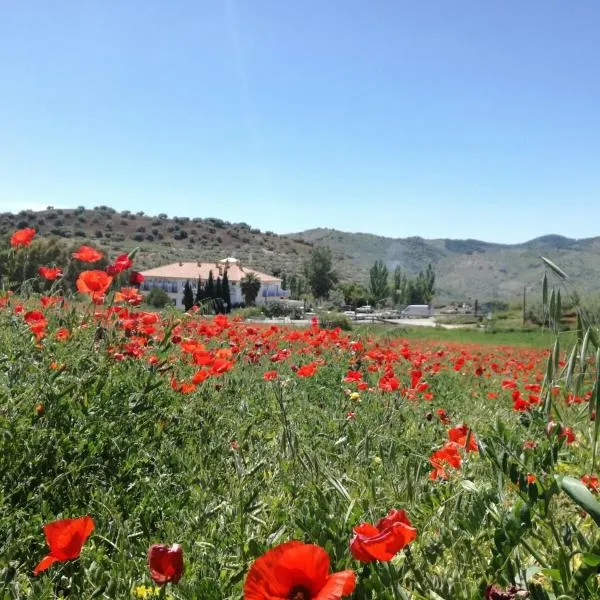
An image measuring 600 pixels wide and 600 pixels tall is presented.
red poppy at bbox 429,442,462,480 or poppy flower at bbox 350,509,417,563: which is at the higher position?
poppy flower at bbox 350,509,417,563

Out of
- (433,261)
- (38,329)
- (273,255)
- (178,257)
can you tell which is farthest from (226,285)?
(433,261)

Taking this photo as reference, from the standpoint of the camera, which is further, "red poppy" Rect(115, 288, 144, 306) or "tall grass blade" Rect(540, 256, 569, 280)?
"red poppy" Rect(115, 288, 144, 306)

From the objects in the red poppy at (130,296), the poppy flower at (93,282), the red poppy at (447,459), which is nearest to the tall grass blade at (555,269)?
the red poppy at (447,459)

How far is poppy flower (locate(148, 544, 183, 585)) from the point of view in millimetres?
1311

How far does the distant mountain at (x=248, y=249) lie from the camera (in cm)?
9688

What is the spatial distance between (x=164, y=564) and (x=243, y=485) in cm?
77

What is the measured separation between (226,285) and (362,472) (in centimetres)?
5292

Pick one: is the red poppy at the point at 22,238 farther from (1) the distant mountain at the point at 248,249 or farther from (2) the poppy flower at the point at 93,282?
(1) the distant mountain at the point at 248,249

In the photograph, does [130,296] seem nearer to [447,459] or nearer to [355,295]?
[447,459]

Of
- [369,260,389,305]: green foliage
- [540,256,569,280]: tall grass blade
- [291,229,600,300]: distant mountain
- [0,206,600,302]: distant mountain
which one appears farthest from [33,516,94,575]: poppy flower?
[291,229,600,300]: distant mountain

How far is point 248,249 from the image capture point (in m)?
114

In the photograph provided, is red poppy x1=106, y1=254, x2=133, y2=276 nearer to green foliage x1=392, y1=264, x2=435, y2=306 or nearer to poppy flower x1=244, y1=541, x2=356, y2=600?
poppy flower x1=244, y1=541, x2=356, y2=600

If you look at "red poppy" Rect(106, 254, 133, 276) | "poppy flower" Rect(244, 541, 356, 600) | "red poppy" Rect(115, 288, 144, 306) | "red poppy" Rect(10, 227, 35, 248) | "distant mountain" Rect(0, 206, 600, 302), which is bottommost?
"poppy flower" Rect(244, 541, 356, 600)

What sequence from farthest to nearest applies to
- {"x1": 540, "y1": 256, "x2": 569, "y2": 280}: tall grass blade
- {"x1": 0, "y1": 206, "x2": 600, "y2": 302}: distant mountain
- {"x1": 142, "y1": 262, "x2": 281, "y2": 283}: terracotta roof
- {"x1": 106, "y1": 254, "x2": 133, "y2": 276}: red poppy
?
{"x1": 0, "y1": 206, "x2": 600, "y2": 302}: distant mountain, {"x1": 142, "y1": 262, "x2": 281, "y2": 283}: terracotta roof, {"x1": 106, "y1": 254, "x2": 133, "y2": 276}: red poppy, {"x1": 540, "y1": 256, "x2": 569, "y2": 280}: tall grass blade
